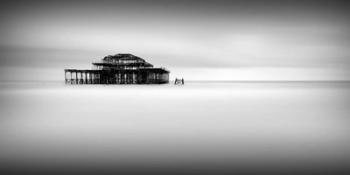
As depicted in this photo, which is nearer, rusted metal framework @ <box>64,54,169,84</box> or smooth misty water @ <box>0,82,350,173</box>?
smooth misty water @ <box>0,82,350,173</box>

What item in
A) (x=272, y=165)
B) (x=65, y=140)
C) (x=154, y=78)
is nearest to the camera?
(x=272, y=165)

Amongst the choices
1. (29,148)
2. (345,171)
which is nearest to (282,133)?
(345,171)

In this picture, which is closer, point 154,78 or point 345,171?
point 345,171

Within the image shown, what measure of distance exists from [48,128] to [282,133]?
19.5ft

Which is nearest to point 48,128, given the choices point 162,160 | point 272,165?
point 162,160

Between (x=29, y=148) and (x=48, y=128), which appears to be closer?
(x=29, y=148)

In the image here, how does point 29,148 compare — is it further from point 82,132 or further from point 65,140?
point 82,132

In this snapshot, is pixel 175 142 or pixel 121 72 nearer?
pixel 175 142

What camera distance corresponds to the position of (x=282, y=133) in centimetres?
590

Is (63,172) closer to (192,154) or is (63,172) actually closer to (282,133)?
(192,154)

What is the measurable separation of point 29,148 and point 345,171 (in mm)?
5383

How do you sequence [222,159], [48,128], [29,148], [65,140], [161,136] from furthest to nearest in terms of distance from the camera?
[48,128], [161,136], [65,140], [29,148], [222,159]

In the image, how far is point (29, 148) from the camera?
15.3ft

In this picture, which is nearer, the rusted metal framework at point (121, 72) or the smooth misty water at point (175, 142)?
the smooth misty water at point (175, 142)
